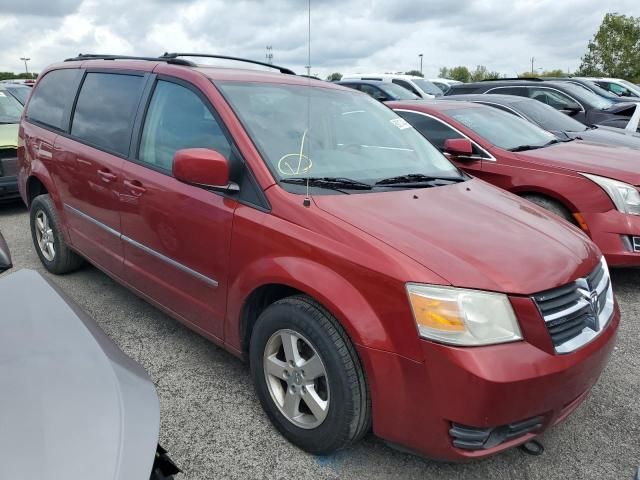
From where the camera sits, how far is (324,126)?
2988mm

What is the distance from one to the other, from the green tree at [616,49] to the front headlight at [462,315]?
140 feet

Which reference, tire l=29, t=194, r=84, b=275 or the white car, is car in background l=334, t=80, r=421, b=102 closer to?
the white car

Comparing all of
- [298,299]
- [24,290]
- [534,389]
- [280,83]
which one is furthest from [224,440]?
[280,83]

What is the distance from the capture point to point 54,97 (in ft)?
14.2

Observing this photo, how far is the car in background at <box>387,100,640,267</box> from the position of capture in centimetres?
426

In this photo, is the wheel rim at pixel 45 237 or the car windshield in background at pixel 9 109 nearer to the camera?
the wheel rim at pixel 45 237

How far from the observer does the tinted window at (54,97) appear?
410cm

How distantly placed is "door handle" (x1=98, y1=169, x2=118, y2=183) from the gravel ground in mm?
990

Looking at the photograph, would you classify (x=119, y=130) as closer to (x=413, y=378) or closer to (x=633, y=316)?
(x=413, y=378)

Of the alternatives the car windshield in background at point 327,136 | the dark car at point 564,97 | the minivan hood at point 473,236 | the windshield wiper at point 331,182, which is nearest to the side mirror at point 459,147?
the car windshield in background at point 327,136

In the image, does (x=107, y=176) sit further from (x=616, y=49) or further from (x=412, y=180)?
(x=616, y=49)

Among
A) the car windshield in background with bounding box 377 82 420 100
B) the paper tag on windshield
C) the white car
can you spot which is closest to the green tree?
the white car

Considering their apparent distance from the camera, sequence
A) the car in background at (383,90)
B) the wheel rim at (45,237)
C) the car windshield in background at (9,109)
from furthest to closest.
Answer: the car in background at (383,90) → the car windshield in background at (9,109) → the wheel rim at (45,237)

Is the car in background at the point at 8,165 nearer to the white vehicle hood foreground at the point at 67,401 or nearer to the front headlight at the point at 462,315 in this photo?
the white vehicle hood foreground at the point at 67,401
